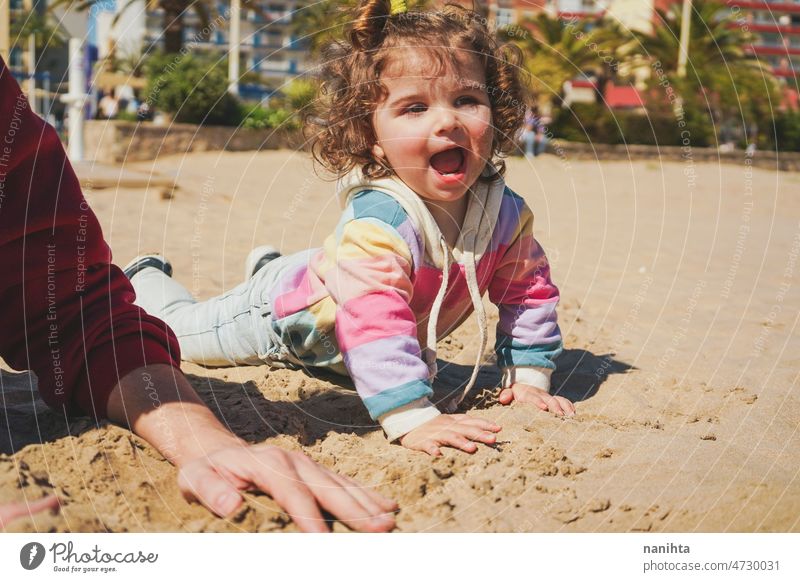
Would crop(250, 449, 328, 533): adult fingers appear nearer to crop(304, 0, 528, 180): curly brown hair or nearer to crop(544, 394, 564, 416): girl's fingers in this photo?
crop(544, 394, 564, 416): girl's fingers

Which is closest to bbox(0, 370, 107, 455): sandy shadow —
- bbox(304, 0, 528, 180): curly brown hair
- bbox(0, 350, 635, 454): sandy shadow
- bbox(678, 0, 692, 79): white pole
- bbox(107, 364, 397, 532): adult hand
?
bbox(0, 350, 635, 454): sandy shadow

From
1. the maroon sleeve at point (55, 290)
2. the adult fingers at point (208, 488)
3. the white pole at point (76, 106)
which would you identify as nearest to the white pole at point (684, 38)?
the white pole at point (76, 106)

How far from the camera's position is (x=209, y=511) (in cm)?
168

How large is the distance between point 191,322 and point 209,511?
4.80 ft

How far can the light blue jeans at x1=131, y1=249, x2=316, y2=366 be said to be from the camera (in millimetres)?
2863

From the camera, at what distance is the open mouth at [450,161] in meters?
2.50

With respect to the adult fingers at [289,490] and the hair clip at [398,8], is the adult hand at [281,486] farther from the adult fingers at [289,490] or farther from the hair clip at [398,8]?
the hair clip at [398,8]

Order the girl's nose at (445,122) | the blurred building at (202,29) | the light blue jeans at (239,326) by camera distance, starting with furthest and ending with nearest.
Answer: the blurred building at (202,29) < the light blue jeans at (239,326) < the girl's nose at (445,122)

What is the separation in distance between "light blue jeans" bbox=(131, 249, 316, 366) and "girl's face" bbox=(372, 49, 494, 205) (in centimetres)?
50

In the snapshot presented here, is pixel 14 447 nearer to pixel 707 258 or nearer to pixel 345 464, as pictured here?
pixel 345 464

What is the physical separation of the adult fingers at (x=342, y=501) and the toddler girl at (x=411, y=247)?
0.42 m

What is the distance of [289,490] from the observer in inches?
65.2
